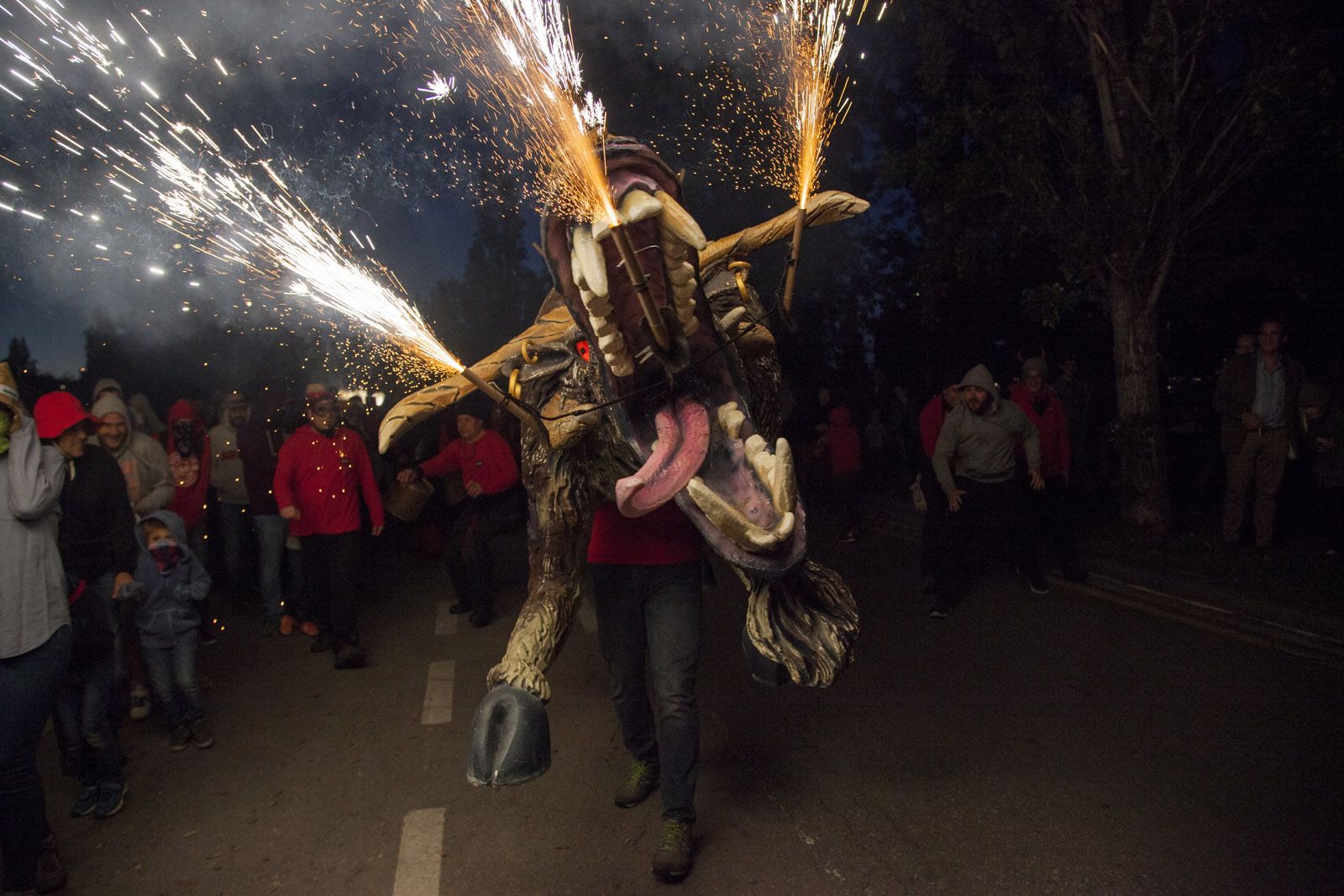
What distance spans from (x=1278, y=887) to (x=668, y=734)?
2223mm

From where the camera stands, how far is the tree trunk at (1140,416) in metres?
10.1

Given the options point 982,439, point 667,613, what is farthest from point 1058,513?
point 667,613

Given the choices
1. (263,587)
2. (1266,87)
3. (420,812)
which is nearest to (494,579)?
(263,587)

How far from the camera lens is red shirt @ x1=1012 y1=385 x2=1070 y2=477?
26.3 ft

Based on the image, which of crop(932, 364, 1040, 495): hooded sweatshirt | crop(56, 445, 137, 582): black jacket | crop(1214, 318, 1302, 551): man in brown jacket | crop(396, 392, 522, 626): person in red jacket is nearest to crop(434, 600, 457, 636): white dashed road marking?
crop(396, 392, 522, 626): person in red jacket

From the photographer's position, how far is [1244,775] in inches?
167

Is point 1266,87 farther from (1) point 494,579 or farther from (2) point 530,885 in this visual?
(2) point 530,885

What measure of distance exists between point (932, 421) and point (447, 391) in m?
5.88

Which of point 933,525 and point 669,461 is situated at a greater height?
point 669,461

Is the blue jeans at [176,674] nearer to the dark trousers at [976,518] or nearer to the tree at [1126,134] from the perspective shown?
the dark trousers at [976,518]

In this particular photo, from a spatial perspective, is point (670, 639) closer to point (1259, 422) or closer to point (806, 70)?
point (806, 70)

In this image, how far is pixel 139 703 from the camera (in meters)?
6.00

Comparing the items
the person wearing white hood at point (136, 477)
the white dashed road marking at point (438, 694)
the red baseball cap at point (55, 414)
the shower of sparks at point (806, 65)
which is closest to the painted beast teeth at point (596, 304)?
the shower of sparks at point (806, 65)

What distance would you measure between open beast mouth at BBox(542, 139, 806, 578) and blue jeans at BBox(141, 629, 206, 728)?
3496 mm
